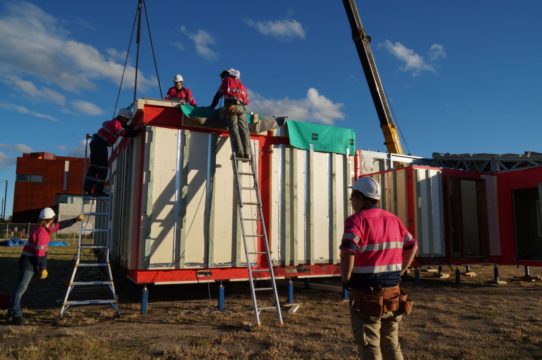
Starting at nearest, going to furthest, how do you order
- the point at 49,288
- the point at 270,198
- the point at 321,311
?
the point at 321,311
the point at 270,198
the point at 49,288

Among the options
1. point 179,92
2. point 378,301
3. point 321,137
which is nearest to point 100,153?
point 179,92

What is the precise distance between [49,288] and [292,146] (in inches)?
257

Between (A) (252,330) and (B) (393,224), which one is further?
(A) (252,330)

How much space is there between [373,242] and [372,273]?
9.2 inches

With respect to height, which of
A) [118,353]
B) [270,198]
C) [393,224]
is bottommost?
[118,353]

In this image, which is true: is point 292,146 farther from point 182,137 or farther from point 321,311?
point 321,311

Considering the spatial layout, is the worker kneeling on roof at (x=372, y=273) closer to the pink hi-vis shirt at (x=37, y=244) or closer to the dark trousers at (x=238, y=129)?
the dark trousers at (x=238, y=129)

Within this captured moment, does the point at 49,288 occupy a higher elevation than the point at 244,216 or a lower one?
lower

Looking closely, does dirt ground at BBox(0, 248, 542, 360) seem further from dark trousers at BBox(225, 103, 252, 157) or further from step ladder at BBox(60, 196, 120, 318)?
dark trousers at BBox(225, 103, 252, 157)

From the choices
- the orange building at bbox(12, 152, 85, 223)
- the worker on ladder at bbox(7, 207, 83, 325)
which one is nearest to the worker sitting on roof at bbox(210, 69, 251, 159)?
the worker on ladder at bbox(7, 207, 83, 325)

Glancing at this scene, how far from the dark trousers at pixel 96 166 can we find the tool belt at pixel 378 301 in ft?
22.6

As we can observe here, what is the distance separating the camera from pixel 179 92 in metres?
9.67

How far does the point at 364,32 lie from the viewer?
1531 cm

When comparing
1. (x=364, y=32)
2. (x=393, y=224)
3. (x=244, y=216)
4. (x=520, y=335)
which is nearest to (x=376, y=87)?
(x=364, y=32)
